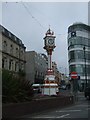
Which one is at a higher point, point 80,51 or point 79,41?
point 79,41

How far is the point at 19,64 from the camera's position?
3196 inches

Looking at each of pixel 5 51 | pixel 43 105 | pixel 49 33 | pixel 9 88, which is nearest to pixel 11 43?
pixel 5 51

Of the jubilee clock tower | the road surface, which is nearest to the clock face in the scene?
the jubilee clock tower

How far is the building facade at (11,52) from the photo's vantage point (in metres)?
69.0

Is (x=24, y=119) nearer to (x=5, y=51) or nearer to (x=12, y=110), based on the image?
(x=12, y=110)

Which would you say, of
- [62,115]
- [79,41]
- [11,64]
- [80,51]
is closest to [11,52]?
[11,64]

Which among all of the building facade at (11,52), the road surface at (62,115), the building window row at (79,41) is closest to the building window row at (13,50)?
the building facade at (11,52)

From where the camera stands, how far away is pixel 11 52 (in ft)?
246

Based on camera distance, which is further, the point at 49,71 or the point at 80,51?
the point at 80,51

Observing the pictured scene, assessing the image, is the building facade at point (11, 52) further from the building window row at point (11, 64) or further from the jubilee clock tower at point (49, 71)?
the jubilee clock tower at point (49, 71)

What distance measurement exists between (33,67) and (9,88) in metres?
86.8

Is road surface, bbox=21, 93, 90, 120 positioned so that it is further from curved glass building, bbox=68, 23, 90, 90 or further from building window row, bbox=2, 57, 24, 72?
curved glass building, bbox=68, 23, 90, 90

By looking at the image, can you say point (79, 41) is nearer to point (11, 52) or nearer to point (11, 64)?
point (11, 52)

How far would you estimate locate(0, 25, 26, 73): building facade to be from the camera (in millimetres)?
69000
